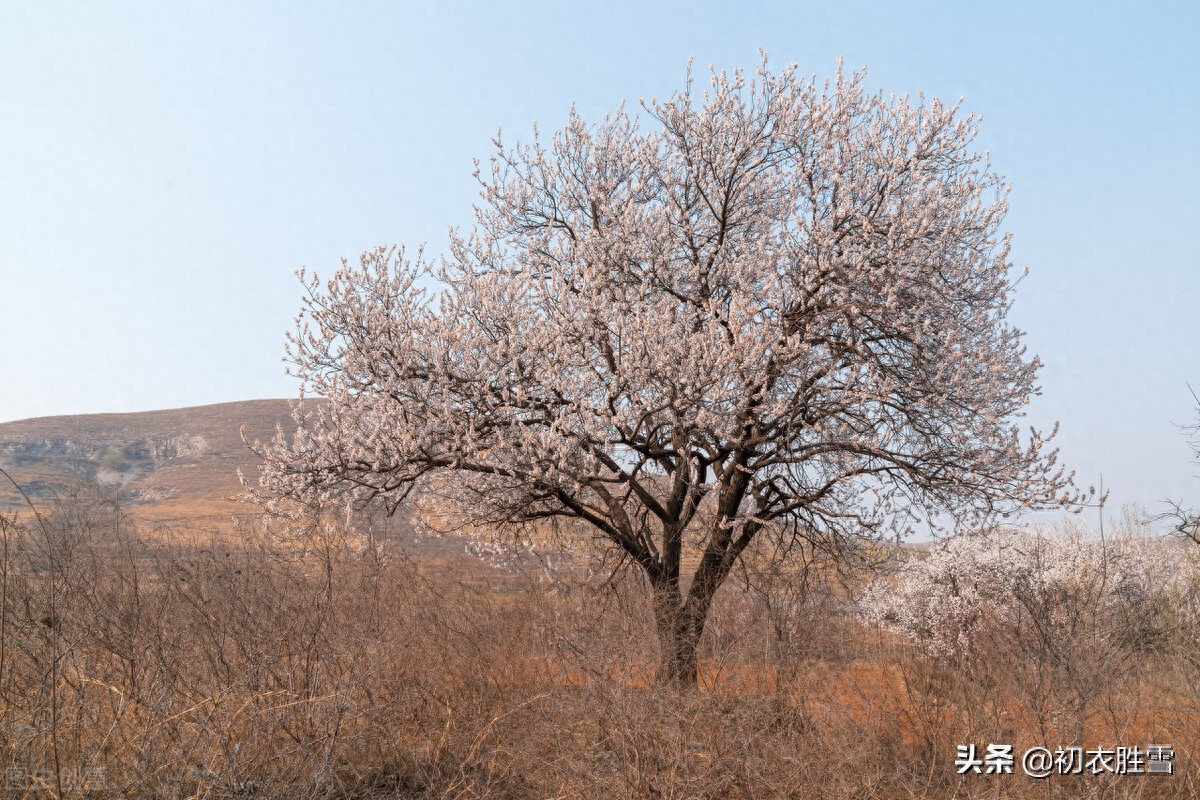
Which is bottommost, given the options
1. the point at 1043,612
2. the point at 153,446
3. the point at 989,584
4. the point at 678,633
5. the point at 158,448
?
the point at 989,584

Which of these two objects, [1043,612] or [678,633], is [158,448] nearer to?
[678,633]

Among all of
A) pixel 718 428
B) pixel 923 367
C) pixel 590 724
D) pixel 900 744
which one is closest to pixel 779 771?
pixel 590 724

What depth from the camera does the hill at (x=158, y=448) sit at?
5672 cm

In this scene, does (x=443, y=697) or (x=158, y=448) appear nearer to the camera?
(x=443, y=697)

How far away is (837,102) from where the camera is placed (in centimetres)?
1167

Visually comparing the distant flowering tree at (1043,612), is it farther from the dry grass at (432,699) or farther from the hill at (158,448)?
the hill at (158,448)

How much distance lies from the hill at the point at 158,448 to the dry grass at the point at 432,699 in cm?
4646

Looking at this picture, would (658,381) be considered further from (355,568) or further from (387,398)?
(355,568)

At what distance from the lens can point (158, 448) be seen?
231 feet

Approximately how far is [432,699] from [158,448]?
245 ft

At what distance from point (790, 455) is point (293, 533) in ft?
23.6

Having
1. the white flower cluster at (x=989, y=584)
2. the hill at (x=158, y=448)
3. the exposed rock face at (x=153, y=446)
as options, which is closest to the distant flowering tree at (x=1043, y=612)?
the white flower cluster at (x=989, y=584)

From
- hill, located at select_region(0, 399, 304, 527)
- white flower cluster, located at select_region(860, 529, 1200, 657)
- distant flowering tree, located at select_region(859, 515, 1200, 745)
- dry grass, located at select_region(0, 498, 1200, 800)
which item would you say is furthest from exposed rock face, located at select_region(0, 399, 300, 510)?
dry grass, located at select_region(0, 498, 1200, 800)

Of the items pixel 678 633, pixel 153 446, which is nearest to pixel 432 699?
pixel 678 633
